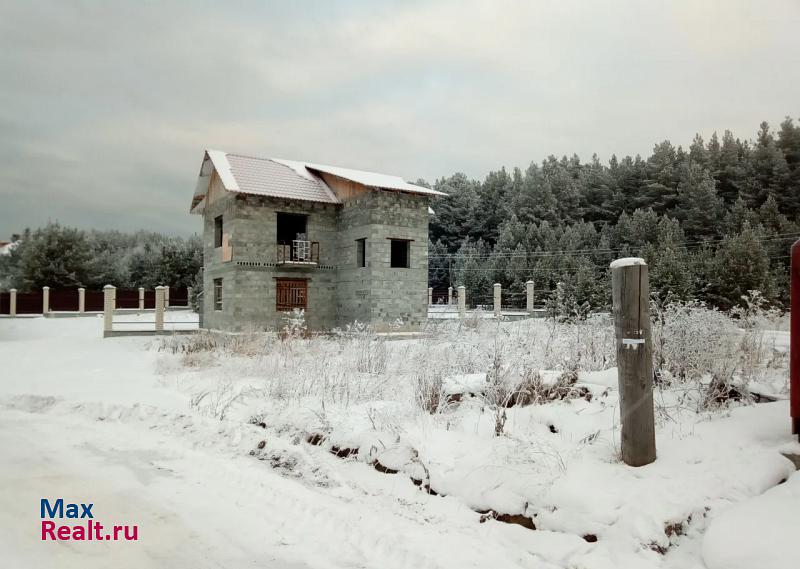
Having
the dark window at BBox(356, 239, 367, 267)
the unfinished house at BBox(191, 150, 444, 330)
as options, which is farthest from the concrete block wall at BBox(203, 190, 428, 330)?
the dark window at BBox(356, 239, 367, 267)

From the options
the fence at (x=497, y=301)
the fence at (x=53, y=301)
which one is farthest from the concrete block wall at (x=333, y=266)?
the fence at (x=53, y=301)

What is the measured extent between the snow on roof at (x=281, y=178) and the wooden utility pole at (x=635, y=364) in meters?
14.5

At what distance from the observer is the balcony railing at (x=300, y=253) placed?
18984 mm

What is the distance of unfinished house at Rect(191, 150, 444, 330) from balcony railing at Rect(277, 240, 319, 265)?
4cm

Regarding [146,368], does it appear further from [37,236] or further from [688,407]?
[37,236]

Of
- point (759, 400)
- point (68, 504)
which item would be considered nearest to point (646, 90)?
point (759, 400)

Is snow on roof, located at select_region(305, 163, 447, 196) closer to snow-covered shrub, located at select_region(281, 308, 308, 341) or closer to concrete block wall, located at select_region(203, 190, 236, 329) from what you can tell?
concrete block wall, located at select_region(203, 190, 236, 329)

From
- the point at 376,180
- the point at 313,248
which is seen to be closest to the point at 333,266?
the point at 313,248

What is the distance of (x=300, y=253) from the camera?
19.6 metres

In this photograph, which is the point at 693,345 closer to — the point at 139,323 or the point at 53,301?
the point at 139,323

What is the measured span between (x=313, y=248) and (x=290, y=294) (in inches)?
81.7

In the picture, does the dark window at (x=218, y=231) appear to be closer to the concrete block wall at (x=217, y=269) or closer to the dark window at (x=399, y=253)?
the concrete block wall at (x=217, y=269)

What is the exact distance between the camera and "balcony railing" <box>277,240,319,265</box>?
747 inches

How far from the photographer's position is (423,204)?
20.0 meters
